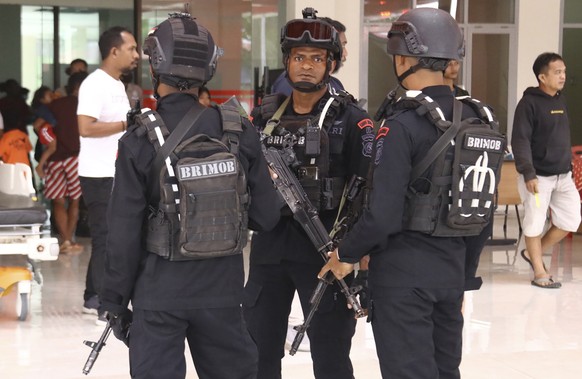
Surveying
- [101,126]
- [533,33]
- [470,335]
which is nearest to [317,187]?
[101,126]

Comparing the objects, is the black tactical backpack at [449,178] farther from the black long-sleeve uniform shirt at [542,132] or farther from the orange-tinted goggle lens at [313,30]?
the black long-sleeve uniform shirt at [542,132]

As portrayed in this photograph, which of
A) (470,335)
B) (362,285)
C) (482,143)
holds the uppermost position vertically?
(482,143)

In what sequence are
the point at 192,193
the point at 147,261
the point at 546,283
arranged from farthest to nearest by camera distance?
1. the point at 546,283
2. the point at 147,261
3. the point at 192,193

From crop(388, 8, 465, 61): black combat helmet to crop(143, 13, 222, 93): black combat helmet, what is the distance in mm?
670

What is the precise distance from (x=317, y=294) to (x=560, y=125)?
4.74m

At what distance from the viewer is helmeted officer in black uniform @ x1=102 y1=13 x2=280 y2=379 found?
3305 millimetres

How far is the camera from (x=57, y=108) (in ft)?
33.5

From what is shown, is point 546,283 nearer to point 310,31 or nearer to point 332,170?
point 332,170

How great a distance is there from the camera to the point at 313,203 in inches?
163

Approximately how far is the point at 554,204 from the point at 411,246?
5.07 metres

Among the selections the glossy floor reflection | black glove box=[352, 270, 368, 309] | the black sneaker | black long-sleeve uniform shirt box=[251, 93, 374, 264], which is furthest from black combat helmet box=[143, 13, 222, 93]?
the black sneaker

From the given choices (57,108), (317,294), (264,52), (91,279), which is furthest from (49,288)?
(264,52)

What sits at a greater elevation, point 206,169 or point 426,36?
point 426,36

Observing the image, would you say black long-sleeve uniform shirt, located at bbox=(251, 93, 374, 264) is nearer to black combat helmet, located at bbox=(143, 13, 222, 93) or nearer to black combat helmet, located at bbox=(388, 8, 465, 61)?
black combat helmet, located at bbox=(388, 8, 465, 61)
